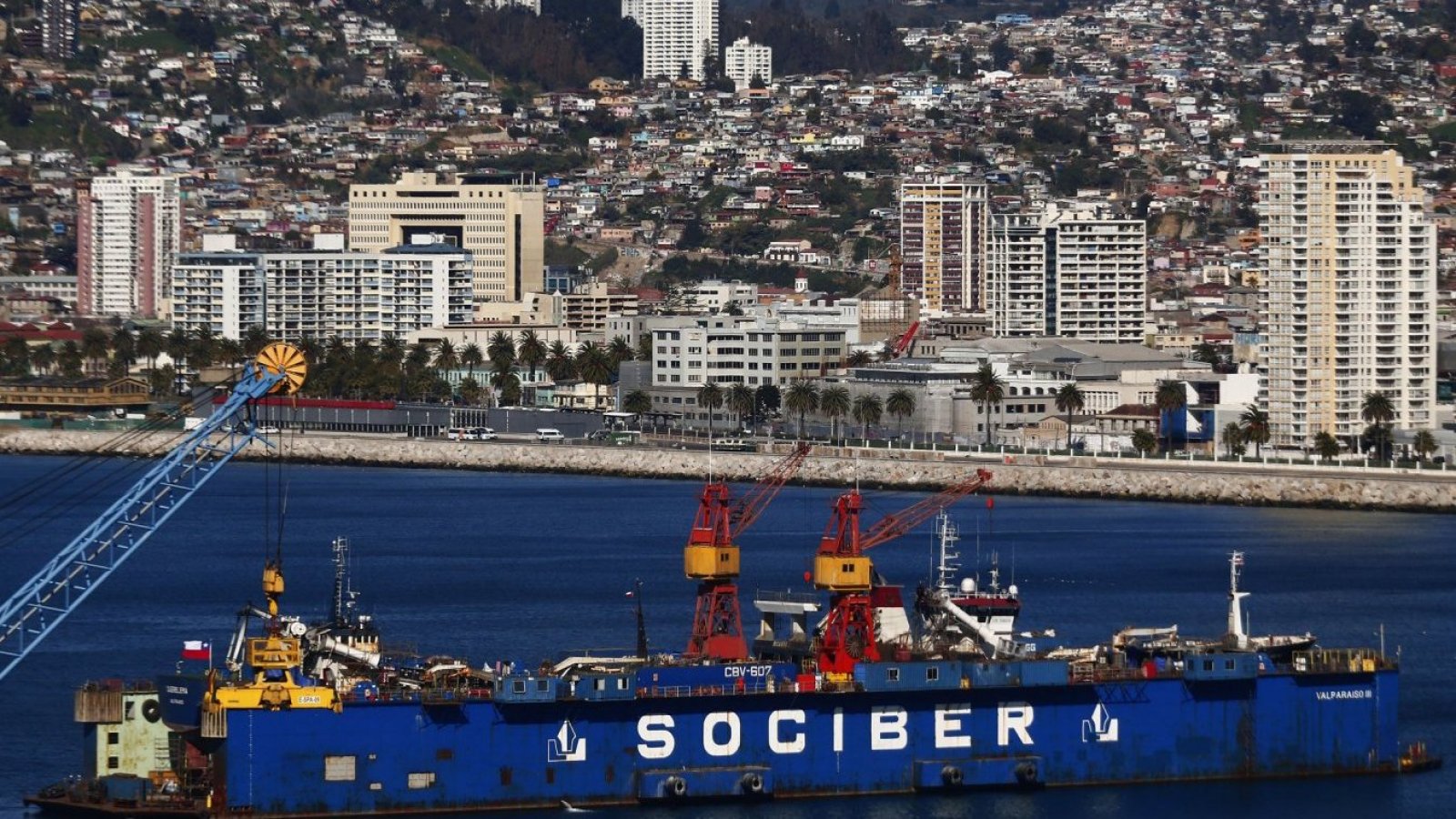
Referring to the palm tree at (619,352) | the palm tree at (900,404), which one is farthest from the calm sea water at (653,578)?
the palm tree at (619,352)

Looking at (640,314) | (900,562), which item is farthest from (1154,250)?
(900,562)

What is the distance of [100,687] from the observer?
3959cm

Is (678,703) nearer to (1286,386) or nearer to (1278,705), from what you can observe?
(1278,705)

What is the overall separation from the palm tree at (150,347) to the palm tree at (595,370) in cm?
1814

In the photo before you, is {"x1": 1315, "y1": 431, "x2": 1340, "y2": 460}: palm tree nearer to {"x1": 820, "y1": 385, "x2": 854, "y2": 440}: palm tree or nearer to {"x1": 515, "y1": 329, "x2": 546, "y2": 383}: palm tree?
{"x1": 820, "y1": 385, "x2": 854, "y2": 440}: palm tree

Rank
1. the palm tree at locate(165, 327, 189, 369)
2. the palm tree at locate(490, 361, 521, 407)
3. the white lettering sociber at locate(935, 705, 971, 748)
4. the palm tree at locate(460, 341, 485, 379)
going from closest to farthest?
the white lettering sociber at locate(935, 705, 971, 748)
the palm tree at locate(490, 361, 521, 407)
the palm tree at locate(460, 341, 485, 379)
the palm tree at locate(165, 327, 189, 369)

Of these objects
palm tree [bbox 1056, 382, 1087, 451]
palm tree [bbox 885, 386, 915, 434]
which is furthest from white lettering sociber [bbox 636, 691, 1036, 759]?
palm tree [bbox 885, 386, 915, 434]

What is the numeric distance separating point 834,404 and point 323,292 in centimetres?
4644

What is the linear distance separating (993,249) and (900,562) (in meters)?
95.0

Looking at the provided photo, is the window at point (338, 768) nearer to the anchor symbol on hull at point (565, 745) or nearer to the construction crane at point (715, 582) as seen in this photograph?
the anchor symbol on hull at point (565, 745)

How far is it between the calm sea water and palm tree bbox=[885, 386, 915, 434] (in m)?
16.2

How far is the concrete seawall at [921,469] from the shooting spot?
304 ft

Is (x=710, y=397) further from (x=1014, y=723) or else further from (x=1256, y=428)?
(x=1014, y=723)

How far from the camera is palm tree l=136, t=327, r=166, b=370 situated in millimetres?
138125
